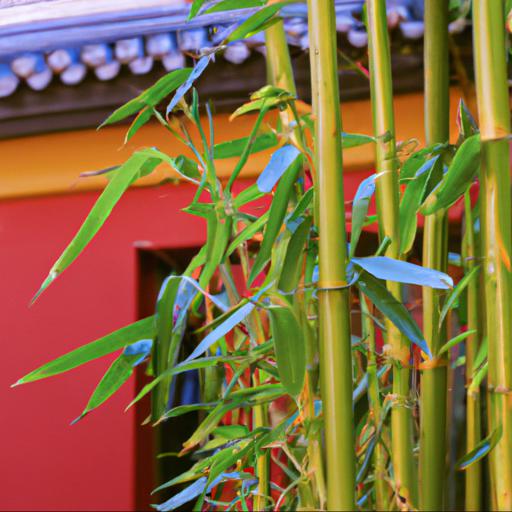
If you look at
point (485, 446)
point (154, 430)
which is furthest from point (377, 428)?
point (154, 430)

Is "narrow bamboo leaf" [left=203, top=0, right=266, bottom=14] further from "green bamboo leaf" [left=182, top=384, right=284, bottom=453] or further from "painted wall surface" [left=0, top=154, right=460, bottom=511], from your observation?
"painted wall surface" [left=0, top=154, right=460, bottom=511]

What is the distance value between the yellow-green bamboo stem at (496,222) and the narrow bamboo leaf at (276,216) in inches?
5.4

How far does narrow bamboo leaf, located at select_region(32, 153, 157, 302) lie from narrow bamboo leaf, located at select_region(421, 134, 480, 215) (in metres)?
0.21

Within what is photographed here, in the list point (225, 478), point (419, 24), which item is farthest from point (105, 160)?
point (225, 478)

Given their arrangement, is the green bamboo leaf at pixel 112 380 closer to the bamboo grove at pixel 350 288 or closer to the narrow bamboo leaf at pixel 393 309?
the bamboo grove at pixel 350 288

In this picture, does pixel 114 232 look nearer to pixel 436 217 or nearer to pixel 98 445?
pixel 98 445

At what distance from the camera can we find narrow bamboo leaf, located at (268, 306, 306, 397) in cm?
46

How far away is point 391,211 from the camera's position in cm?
52

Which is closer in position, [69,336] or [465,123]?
[465,123]

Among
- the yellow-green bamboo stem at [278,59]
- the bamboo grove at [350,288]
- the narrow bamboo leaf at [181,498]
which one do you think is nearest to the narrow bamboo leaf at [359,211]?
the bamboo grove at [350,288]

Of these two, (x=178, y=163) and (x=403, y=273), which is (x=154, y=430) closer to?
(x=178, y=163)

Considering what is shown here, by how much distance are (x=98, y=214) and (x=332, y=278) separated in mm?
187

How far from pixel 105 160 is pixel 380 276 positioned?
3.57 ft

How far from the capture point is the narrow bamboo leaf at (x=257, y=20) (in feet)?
1.76
